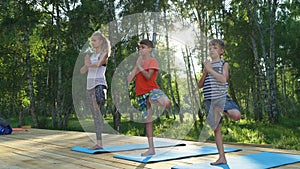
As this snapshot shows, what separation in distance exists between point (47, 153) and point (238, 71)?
822 inches

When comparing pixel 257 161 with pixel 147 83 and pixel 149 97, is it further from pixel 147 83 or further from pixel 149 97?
pixel 147 83

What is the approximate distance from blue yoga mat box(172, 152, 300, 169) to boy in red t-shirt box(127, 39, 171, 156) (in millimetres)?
792

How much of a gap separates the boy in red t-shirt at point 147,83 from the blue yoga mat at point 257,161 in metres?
0.79

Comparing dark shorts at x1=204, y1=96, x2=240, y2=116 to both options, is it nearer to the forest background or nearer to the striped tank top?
the striped tank top

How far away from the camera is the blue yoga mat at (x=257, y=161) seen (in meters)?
2.99

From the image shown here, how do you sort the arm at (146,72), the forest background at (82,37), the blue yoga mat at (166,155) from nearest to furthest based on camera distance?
the blue yoga mat at (166,155) < the arm at (146,72) < the forest background at (82,37)

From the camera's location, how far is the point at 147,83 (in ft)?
12.1

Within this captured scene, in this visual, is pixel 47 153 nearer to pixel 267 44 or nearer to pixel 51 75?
pixel 51 75

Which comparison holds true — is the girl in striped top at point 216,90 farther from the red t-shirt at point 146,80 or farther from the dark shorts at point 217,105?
the red t-shirt at point 146,80

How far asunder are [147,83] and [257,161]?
1.36 m

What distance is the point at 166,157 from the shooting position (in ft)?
11.7

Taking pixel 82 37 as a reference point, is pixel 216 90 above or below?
below

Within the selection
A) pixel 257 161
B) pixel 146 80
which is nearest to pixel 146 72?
pixel 146 80

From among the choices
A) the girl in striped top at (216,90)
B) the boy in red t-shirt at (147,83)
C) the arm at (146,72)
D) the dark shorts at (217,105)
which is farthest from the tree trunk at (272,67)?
the dark shorts at (217,105)
